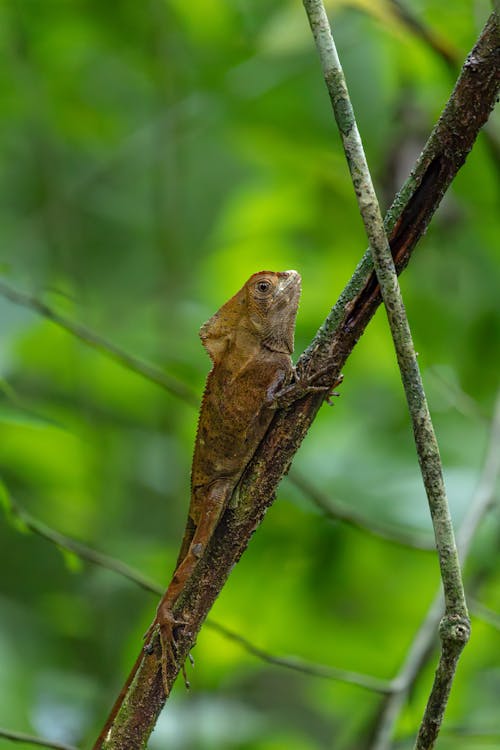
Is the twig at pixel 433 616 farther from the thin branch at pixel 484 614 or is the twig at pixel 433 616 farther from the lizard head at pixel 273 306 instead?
the lizard head at pixel 273 306

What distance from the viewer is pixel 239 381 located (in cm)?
313

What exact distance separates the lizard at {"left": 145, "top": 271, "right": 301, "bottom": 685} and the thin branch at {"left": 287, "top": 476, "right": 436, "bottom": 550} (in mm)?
211

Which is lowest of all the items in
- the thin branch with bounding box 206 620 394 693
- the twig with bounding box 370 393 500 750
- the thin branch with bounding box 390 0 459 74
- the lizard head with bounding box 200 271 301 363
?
the thin branch with bounding box 206 620 394 693

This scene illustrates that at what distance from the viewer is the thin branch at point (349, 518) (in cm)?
280

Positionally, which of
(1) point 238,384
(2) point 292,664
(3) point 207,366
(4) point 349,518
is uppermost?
(3) point 207,366

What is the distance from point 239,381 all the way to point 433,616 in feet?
3.31

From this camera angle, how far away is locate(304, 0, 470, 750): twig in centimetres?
155

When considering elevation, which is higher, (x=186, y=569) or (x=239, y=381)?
(x=239, y=381)

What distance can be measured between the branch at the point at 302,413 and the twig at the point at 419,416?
126mm

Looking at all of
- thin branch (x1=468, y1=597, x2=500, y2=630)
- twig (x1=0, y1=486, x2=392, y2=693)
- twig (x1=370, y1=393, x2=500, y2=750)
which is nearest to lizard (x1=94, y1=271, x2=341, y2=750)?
twig (x1=0, y1=486, x2=392, y2=693)

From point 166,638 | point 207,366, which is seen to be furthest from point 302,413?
point 207,366

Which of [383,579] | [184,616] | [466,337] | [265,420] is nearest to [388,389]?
[466,337]

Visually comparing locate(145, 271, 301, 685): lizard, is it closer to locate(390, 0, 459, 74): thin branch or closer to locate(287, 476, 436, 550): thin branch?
locate(287, 476, 436, 550): thin branch

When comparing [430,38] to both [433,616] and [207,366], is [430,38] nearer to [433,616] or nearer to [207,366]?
[207,366]
